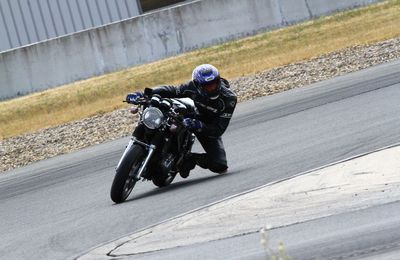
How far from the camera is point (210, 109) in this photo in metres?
12.3

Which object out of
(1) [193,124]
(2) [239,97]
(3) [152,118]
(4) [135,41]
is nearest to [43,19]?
(4) [135,41]

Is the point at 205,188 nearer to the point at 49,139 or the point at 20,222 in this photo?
the point at 20,222

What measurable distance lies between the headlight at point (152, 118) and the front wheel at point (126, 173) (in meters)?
0.27

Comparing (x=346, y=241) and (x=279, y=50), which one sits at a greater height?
(x=346, y=241)

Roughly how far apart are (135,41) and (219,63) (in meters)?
3.00

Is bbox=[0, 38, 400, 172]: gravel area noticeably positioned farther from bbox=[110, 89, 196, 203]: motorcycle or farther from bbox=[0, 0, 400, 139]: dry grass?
bbox=[110, 89, 196, 203]: motorcycle

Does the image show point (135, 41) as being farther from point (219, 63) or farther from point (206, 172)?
point (206, 172)

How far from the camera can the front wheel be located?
1118cm

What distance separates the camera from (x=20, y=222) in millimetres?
11578

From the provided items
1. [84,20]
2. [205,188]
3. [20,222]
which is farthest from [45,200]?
[84,20]

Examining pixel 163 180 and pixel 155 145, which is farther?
pixel 163 180

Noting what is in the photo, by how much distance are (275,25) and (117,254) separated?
20467 mm

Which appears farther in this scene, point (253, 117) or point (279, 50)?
point (279, 50)

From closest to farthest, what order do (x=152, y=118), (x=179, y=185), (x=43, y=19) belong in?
1. (x=152, y=118)
2. (x=179, y=185)
3. (x=43, y=19)
